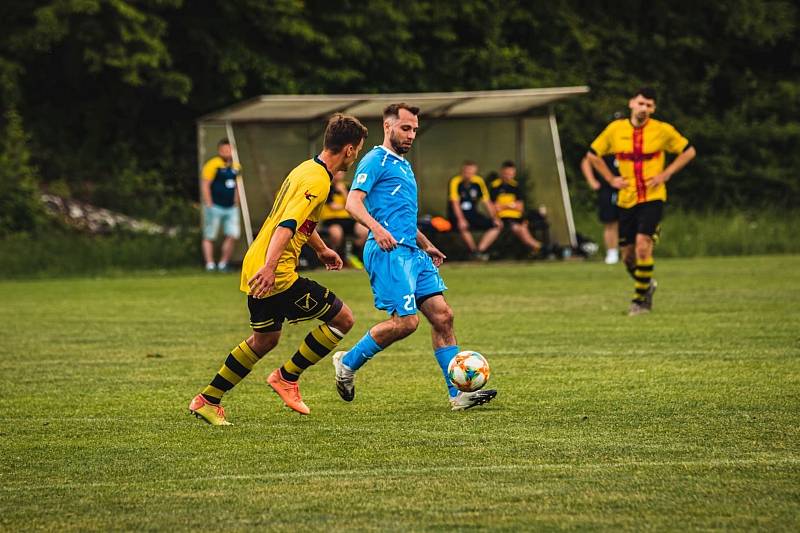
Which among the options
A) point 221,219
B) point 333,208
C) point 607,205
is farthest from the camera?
point 333,208

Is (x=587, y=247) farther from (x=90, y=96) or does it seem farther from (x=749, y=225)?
(x=90, y=96)

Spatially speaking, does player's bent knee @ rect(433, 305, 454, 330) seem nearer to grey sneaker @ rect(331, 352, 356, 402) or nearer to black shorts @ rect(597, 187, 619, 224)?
grey sneaker @ rect(331, 352, 356, 402)

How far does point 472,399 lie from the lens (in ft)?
25.1

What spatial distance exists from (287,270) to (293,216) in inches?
14.0

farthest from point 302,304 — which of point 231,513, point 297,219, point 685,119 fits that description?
point 685,119

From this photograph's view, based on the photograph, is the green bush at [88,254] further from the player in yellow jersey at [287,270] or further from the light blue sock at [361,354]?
the player in yellow jersey at [287,270]

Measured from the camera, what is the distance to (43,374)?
980 centimetres

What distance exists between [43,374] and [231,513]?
4922 millimetres

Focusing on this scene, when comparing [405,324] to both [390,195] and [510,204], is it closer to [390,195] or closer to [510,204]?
[390,195]

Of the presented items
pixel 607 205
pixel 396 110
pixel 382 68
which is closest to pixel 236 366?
pixel 396 110

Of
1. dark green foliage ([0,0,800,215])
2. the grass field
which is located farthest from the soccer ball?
dark green foliage ([0,0,800,215])

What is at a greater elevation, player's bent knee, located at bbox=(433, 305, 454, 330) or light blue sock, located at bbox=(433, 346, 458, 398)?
player's bent knee, located at bbox=(433, 305, 454, 330)

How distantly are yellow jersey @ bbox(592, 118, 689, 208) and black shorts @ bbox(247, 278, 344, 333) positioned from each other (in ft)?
22.0

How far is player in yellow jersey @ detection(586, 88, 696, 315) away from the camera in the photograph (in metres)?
13.6
